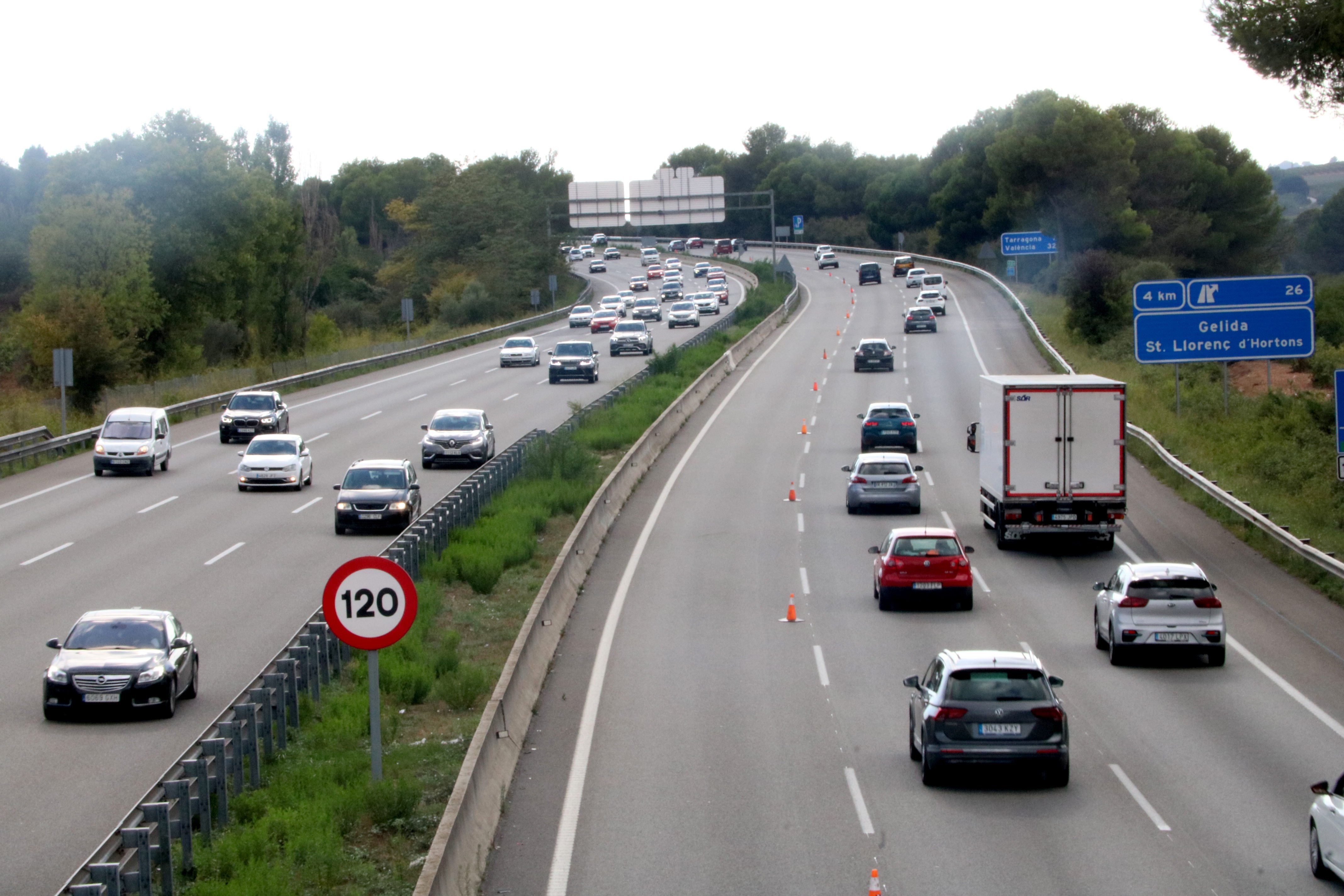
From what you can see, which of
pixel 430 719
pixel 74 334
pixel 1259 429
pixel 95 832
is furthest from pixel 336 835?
pixel 74 334

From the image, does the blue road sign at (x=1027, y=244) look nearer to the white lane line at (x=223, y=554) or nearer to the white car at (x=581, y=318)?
the white car at (x=581, y=318)

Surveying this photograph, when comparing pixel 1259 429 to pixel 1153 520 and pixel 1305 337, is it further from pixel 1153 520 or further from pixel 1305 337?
pixel 1153 520

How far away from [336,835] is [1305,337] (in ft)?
95.1

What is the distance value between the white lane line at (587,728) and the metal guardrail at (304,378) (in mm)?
17806

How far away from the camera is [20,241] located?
102 metres

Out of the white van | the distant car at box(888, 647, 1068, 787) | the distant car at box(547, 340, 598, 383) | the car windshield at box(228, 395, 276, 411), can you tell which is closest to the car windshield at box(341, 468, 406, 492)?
the white van

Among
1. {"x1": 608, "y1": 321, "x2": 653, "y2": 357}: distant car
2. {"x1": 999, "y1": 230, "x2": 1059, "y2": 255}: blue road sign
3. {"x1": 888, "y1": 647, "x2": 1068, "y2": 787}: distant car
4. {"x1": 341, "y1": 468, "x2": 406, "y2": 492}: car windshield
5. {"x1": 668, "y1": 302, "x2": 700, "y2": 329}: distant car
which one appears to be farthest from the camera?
{"x1": 999, "y1": 230, "x2": 1059, "y2": 255}: blue road sign

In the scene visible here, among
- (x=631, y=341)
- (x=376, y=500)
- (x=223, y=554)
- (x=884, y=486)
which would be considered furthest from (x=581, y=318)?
(x=223, y=554)

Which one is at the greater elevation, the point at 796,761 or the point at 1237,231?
the point at 1237,231

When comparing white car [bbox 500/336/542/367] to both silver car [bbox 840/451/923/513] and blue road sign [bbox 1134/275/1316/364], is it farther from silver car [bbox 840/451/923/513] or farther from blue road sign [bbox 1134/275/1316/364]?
silver car [bbox 840/451/923/513]

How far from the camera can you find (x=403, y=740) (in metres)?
16.3

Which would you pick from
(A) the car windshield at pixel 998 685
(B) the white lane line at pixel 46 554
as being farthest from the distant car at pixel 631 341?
(A) the car windshield at pixel 998 685

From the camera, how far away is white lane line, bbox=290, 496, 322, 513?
3303 centimetres

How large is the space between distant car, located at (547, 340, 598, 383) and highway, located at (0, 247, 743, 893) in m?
3.33
